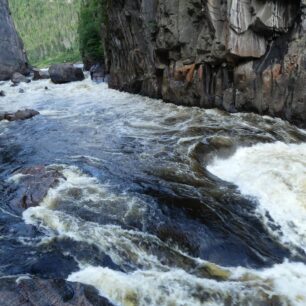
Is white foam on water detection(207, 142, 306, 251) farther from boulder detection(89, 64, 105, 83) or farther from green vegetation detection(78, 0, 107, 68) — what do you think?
green vegetation detection(78, 0, 107, 68)

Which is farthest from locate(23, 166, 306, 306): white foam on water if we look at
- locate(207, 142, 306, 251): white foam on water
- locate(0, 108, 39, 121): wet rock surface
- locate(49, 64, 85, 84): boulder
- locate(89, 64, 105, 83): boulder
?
locate(49, 64, 85, 84): boulder

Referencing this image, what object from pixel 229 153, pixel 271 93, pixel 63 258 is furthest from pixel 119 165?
pixel 271 93

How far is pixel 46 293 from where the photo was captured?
7297 mm

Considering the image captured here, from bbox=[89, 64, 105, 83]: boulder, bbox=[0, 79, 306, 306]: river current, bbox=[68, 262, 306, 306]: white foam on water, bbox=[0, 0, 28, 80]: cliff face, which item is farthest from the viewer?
bbox=[0, 0, 28, 80]: cliff face

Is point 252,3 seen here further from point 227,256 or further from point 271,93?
point 227,256

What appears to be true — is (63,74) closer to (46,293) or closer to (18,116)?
(18,116)

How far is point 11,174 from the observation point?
48.0 ft

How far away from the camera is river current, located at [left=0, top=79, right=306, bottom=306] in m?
8.39

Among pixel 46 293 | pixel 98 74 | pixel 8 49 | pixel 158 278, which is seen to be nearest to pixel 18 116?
pixel 98 74

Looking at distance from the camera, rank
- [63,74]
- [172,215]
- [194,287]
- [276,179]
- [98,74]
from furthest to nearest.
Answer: [63,74] < [98,74] < [276,179] < [172,215] < [194,287]

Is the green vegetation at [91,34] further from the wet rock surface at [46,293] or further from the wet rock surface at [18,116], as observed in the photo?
the wet rock surface at [46,293]

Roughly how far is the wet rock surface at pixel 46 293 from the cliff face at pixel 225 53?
13683 mm

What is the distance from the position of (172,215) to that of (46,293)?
466 centimetres

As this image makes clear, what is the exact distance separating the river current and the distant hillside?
117 m
